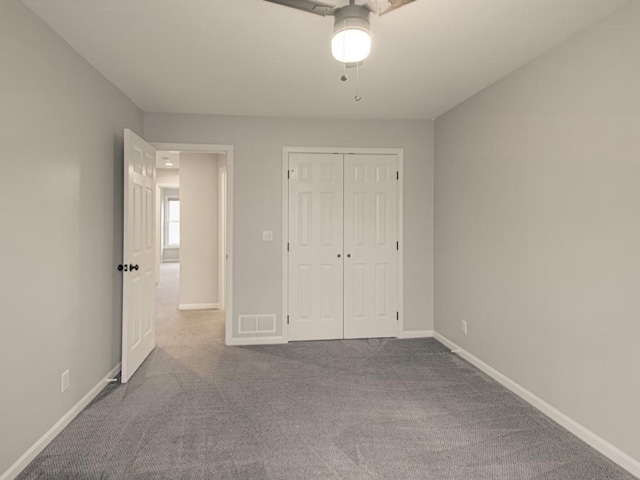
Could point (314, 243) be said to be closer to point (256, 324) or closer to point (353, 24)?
point (256, 324)

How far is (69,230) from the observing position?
8.05 ft

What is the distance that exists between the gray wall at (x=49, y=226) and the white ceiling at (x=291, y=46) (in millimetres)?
256

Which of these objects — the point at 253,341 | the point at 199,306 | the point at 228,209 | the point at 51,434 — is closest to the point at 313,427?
the point at 51,434

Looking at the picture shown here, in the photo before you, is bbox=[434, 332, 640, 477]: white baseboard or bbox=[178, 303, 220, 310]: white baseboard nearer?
bbox=[434, 332, 640, 477]: white baseboard

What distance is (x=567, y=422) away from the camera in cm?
238

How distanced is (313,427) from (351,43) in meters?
2.20

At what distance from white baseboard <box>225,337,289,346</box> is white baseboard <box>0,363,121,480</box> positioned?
47.6 inches

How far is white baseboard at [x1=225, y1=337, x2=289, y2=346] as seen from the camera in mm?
4008

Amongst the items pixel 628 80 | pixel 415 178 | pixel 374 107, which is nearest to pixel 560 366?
pixel 628 80

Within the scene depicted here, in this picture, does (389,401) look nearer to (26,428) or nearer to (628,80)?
(26,428)

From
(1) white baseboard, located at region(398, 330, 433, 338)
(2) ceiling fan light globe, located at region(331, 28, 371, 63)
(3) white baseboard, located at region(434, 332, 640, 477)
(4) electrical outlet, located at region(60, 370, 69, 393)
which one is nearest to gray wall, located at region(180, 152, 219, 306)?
(1) white baseboard, located at region(398, 330, 433, 338)

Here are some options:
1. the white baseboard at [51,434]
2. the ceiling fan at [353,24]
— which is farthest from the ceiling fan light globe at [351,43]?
the white baseboard at [51,434]

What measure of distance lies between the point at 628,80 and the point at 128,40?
2843mm

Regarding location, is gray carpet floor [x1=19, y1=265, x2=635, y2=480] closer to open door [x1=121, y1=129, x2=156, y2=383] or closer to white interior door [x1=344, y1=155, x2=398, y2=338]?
open door [x1=121, y1=129, x2=156, y2=383]
